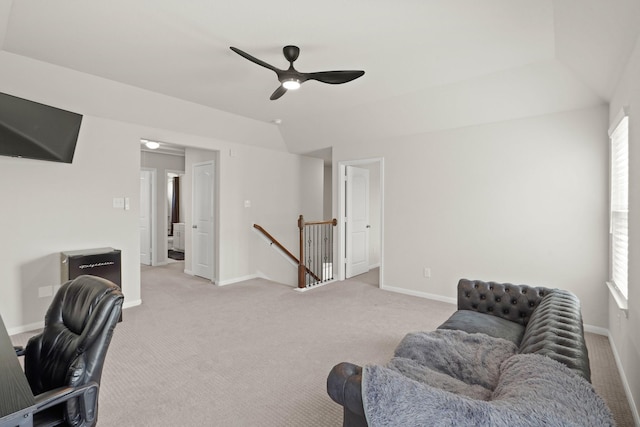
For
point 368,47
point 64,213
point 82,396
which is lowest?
point 82,396

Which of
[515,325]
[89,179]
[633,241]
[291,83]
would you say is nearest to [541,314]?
[515,325]

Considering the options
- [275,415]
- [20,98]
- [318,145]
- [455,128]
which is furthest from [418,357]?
[318,145]

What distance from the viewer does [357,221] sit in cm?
609

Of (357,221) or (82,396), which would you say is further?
(357,221)

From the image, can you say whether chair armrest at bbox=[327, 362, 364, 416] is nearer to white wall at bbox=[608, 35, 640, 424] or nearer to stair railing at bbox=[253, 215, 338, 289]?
white wall at bbox=[608, 35, 640, 424]

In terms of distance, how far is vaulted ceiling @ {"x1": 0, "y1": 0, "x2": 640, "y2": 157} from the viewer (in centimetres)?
228

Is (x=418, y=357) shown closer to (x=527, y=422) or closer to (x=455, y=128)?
(x=527, y=422)

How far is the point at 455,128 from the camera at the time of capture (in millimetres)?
4383

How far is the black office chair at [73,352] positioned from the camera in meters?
1.38

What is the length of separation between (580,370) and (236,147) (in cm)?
524

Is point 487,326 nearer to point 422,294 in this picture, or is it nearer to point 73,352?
point 422,294

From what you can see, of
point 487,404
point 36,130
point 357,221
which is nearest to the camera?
point 487,404

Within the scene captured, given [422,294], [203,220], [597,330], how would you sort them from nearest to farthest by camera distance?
[597,330] → [422,294] → [203,220]

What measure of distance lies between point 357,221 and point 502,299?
11.2ft
